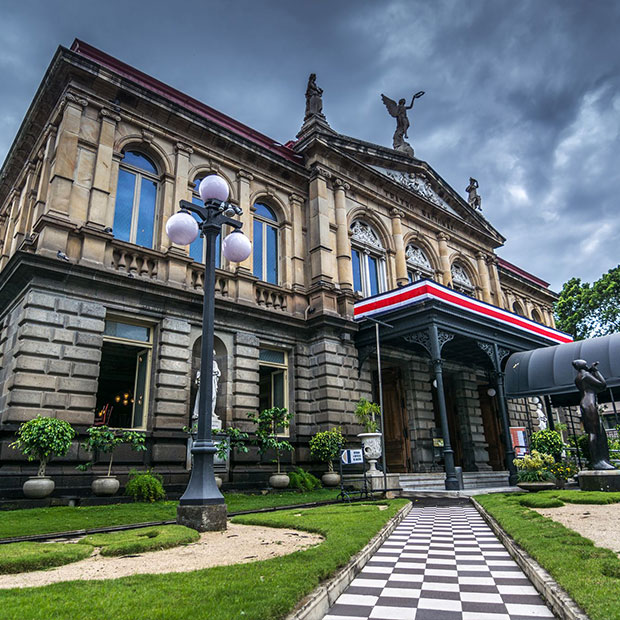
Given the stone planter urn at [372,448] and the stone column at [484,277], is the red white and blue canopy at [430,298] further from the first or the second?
the stone column at [484,277]

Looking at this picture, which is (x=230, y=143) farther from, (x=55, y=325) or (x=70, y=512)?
(x=70, y=512)

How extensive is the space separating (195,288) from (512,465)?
11.5 m

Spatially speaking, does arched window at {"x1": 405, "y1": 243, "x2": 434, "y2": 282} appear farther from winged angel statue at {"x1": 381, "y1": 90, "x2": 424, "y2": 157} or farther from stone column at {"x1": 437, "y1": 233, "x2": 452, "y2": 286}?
winged angel statue at {"x1": 381, "y1": 90, "x2": 424, "y2": 157}

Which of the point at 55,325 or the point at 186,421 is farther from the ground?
the point at 55,325

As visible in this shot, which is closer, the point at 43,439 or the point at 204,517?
the point at 204,517

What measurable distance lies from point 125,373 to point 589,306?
3712 cm

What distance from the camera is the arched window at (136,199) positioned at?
13.9 metres

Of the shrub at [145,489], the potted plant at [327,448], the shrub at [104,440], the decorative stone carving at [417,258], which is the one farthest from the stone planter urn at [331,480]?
the decorative stone carving at [417,258]

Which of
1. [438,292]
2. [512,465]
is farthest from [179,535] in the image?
[512,465]

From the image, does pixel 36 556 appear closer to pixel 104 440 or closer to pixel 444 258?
pixel 104 440


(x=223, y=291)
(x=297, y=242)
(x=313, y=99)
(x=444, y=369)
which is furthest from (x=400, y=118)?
(x=223, y=291)

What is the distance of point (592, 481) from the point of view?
457 inches

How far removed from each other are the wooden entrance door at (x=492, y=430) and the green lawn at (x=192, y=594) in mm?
19798

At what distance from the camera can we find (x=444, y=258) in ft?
75.9
